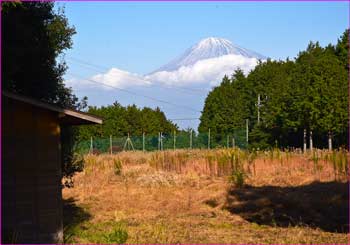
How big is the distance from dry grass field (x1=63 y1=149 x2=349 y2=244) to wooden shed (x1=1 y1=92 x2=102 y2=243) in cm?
116

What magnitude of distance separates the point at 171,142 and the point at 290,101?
10500 mm

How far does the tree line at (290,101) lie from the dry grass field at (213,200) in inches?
441

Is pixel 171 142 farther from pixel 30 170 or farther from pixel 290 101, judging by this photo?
pixel 30 170

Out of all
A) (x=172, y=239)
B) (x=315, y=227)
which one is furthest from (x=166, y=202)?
(x=172, y=239)

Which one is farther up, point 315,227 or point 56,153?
point 56,153

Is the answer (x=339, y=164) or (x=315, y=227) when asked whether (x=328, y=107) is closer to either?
(x=339, y=164)

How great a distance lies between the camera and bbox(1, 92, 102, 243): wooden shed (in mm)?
9086

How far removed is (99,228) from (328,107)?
1000 inches

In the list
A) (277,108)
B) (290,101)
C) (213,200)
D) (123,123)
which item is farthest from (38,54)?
(123,123)

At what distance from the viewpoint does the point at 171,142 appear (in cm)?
4475

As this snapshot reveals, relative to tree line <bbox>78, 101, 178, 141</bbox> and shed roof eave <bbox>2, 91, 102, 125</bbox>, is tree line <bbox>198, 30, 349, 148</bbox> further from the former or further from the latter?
shed roof eave <bbox>2, 91, 102, 125</bbox>

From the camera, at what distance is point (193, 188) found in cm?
2066

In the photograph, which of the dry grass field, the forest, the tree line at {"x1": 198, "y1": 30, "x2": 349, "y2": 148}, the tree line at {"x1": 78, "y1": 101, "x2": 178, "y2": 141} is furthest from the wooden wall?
the tree line at {"x1": 78, "y1": 101, "x2": 178, "y2": 141}

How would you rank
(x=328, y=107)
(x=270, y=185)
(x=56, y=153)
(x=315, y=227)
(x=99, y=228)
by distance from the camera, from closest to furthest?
(x=56, y=153)
(x=99, y=228)
(x=315, y=227)
(x=270, y=185)
(x=328, y=107)
